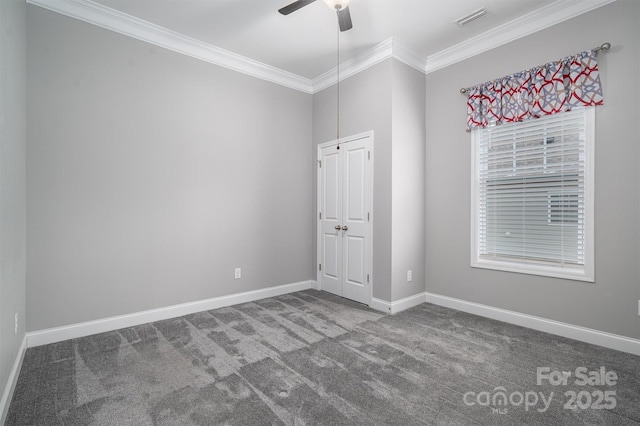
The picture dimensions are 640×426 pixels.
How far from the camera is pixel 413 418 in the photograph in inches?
71.6

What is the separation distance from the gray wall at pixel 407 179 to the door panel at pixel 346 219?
1.17 ft

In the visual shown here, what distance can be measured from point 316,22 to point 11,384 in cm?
387

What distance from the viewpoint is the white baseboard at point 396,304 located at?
11.9 feet

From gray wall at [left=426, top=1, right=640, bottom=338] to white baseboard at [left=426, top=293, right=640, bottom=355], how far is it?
5cm

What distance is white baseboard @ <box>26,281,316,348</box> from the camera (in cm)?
278

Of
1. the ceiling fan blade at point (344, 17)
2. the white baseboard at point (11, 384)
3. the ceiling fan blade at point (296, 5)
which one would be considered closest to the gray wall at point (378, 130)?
the ceiling fan blade at point (344, 17)

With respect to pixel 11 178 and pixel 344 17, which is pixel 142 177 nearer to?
pixel 11 178

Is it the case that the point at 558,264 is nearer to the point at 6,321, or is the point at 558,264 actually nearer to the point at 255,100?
the point at 255,100

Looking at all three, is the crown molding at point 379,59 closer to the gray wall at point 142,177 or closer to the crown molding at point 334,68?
the crown molding at point 334,68

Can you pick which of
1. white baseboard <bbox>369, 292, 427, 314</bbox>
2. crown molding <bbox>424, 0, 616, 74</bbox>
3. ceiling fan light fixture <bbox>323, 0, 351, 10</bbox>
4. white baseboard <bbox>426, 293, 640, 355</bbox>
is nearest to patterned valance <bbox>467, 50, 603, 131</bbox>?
crown molding <bbox>424, 0, 616, 74</bbox>

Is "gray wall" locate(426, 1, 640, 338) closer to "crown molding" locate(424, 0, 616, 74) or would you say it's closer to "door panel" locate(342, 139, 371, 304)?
"crown molding" locate(424, 0, 616, 74)

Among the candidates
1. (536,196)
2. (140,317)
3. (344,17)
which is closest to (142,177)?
(140,317)

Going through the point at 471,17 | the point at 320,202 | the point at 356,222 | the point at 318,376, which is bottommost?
the point at 318,376

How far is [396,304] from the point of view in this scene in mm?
3676
